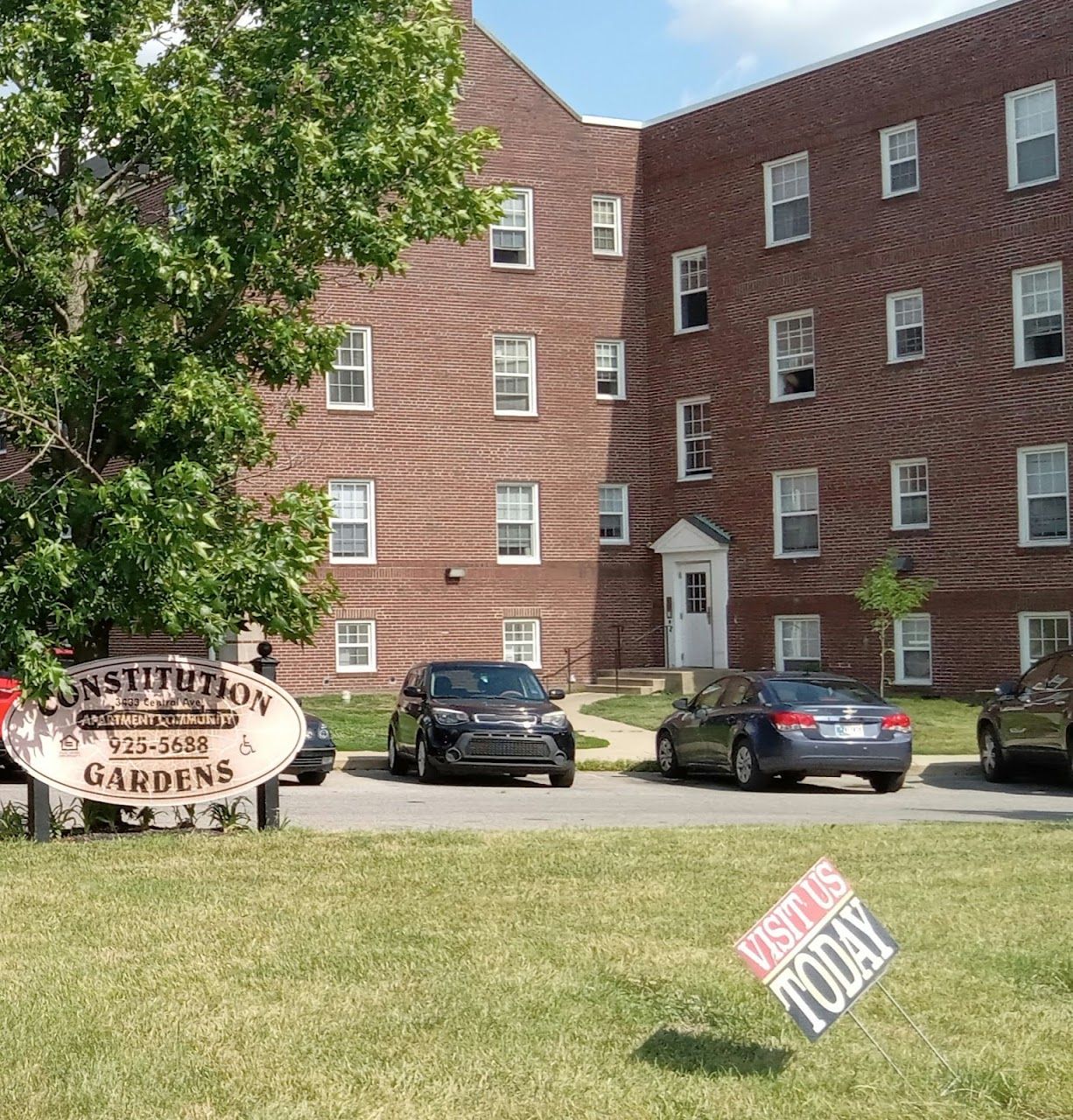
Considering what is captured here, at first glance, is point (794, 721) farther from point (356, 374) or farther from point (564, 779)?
point (356, 374)

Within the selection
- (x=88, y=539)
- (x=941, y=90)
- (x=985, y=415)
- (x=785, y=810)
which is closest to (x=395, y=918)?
(x=88, y=539)

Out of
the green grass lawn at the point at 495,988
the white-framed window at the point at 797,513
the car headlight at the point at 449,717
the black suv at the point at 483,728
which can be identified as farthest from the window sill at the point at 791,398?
the green grass lawn at the point at 495,988

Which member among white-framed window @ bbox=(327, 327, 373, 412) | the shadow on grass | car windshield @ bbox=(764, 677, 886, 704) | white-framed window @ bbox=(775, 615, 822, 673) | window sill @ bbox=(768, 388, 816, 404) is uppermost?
white-framed window @ bbox=(327, 327, 373, 412)

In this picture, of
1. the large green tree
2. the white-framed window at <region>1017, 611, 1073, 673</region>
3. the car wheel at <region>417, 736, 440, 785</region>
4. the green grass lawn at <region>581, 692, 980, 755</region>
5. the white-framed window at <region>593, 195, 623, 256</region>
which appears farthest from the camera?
the white-framed window at <region>593, 195, 623, 256</region>

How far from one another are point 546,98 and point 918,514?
12.6m

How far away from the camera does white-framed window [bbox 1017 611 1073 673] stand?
3319 cm

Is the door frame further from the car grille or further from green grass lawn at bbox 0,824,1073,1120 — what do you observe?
green grass lawn at bbox 0,824,1073,1120

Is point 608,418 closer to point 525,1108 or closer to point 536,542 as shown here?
point 536,542

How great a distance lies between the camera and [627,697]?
36.4m

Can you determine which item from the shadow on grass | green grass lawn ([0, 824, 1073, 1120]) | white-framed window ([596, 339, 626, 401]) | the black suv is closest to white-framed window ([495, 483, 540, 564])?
white-framed window ([596, 339, 626, 401])

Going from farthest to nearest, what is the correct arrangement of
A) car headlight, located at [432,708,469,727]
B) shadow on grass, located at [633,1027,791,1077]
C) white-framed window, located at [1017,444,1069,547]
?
1. white-framed window, located at [1017,444,1069,547]
2. car headlight, located at [432,708,469,727]
3. shadow on grass, located at [633,1027,791,1077]

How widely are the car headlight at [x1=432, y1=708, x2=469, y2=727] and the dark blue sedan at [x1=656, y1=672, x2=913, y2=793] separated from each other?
3030 mm

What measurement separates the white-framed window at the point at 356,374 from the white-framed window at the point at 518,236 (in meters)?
3.71

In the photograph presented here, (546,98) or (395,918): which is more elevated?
(546,98)
